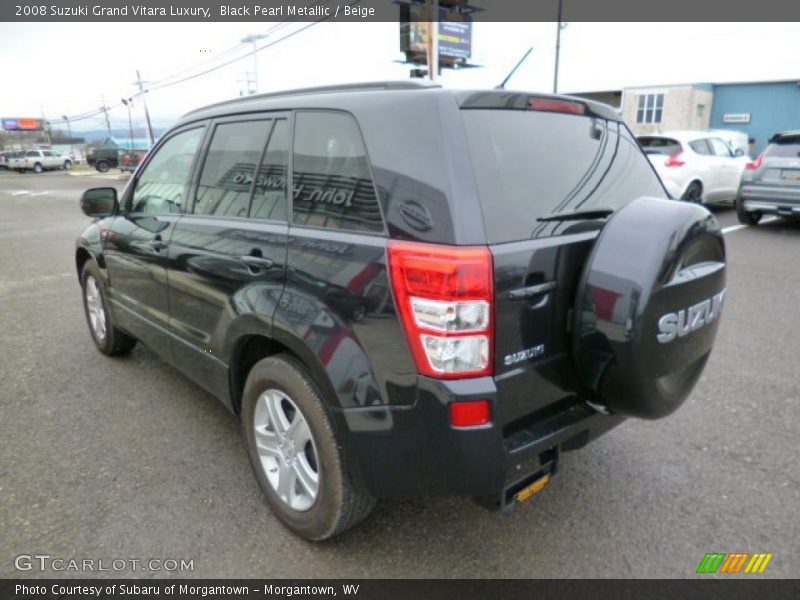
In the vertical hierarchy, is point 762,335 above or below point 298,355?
below

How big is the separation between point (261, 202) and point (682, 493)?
2.38 m

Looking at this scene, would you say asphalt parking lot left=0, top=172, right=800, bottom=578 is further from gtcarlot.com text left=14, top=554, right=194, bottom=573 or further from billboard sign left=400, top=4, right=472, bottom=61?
billboard sign left=400, top=4, right=472, bottom=61

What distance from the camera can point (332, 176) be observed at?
7.13 feet

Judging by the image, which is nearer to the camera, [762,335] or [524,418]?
[524,418]

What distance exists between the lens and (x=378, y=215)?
6.40 feet

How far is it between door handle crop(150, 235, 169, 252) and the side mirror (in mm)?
903

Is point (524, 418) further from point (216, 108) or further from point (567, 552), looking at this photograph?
point (216, 108)

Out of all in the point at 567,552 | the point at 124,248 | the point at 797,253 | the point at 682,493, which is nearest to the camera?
the point at 567,552

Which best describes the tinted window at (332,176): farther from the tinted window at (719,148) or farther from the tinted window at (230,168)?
the tinted window at (719,148)

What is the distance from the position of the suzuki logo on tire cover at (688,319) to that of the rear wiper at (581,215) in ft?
1.54

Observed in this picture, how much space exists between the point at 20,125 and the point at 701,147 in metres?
95.7

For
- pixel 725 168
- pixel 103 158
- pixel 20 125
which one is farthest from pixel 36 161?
pixel 725 168
